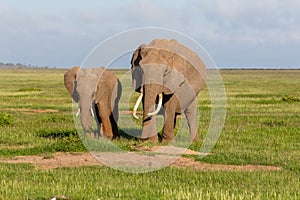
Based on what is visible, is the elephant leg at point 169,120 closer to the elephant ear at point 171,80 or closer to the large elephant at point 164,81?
the large elephant at point 164,81

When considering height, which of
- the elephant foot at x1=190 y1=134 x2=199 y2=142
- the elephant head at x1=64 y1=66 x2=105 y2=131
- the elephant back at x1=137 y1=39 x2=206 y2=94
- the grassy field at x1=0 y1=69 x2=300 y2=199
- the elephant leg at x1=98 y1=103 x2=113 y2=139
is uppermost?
the elephant back at x1=137 y1=39 x2=206 y2=94

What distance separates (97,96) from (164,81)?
3992mm

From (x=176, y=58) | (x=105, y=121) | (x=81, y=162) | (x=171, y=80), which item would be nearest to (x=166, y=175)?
(x=81, y=162)

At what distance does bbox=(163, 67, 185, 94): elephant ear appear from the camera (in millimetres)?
16703

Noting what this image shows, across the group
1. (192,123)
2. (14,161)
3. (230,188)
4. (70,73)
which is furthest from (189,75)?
(230,188)

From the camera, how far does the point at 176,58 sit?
17.3 meters

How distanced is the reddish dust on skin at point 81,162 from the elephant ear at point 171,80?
2722mm

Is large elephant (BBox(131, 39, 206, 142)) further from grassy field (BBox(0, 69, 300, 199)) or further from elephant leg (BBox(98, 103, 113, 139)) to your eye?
elephant leg (BBox(98, 103, 113, 139))

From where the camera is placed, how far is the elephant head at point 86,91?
62.3 ft

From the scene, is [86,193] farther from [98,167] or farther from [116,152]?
[116,152]

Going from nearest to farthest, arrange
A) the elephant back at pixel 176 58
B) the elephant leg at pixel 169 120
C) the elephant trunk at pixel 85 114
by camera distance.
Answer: the elephant back at pixel 176 58, the elephant leg at pixel 169 120, the elephant trunk at pixel 85 114

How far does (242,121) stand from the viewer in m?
25.1

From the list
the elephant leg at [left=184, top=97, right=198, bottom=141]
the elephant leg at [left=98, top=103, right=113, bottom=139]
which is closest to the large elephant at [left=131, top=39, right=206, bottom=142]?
the elephant leg at [left=184, top=97, right=198, bottom=141]

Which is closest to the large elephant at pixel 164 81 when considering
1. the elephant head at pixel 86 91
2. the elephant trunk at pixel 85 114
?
the elephant trunk at pixel 85 114
